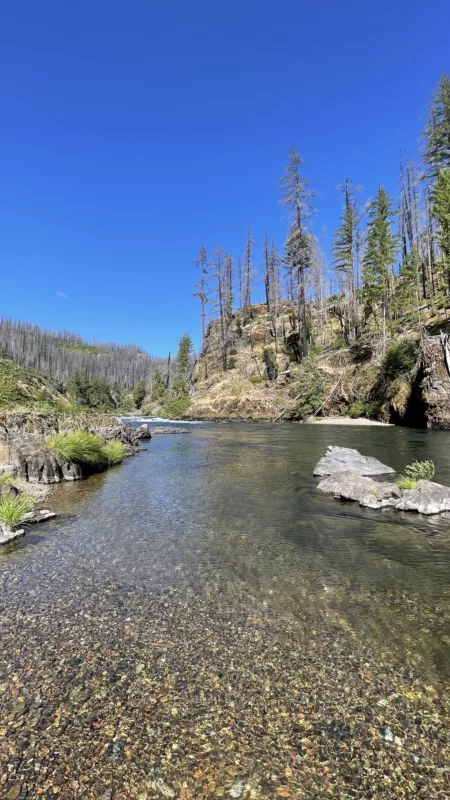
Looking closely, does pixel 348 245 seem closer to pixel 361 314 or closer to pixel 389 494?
pixel 361 314

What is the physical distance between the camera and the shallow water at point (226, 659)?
276cm

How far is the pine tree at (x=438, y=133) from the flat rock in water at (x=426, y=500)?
47.1m

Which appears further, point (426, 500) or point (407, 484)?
point (407, 484)

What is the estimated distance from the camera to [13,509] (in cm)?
821

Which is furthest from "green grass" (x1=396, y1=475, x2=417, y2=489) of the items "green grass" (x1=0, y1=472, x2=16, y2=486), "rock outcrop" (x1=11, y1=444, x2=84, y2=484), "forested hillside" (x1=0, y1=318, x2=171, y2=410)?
"forested hillside" (x1=0, y1=318, x2=171, y2=410)

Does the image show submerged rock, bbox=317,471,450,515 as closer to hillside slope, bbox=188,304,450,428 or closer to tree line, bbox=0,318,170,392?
hillside slope, bbox=188,304,450,428

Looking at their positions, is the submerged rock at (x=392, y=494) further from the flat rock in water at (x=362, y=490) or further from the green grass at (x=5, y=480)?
the green grass at (x=5, y=480)

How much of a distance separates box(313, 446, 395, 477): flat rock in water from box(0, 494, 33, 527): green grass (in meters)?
8.80

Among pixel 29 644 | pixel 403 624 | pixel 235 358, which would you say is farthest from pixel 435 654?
pixel 235 358

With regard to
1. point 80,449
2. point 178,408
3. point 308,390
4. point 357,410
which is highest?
point 308,390

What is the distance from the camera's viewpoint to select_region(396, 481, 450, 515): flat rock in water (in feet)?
29.5

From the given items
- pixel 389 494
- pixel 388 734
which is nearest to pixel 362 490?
pixel 389 494

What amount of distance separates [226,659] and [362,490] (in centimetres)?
723

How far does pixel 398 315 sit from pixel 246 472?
44021mm
